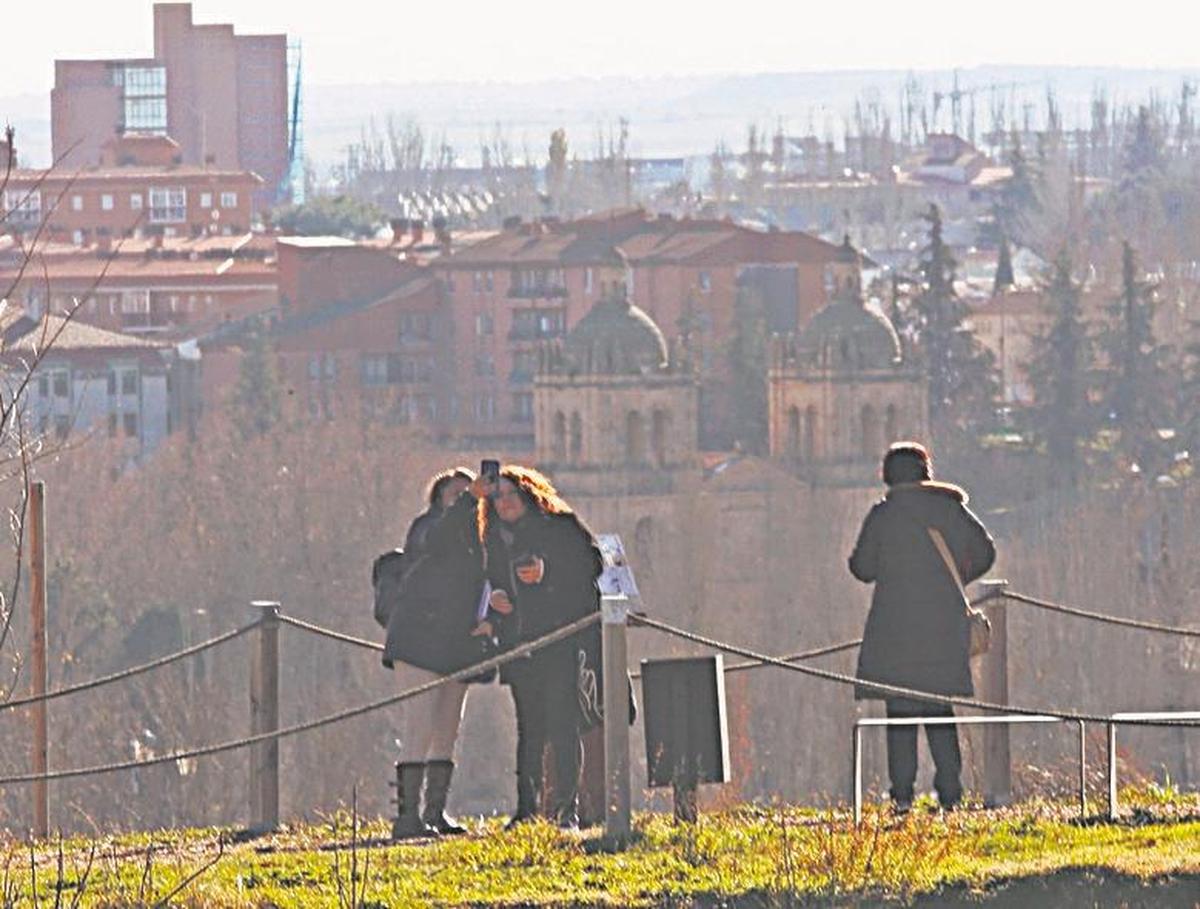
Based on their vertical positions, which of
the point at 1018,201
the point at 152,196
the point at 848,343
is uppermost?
the point at 152,196

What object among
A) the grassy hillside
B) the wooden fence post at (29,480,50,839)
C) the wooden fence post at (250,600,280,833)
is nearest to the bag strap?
the grassy hillside

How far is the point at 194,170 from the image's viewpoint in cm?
10825

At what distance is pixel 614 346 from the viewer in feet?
231

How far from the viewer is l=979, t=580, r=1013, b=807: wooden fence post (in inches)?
481

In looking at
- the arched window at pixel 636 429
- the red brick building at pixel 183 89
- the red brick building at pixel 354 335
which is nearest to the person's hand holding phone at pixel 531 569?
the arched window at pixel 636 429

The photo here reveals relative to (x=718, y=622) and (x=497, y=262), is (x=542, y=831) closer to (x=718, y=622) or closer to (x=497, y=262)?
(x=718, y=622)

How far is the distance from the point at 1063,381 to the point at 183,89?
60.5m

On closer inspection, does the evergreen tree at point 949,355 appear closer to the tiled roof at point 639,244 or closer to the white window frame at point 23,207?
the tiled roof at point 639,244

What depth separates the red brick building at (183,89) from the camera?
128 m

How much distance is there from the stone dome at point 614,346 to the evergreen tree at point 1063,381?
6.38m

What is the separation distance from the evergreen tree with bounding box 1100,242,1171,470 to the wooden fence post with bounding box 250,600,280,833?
60.1 metres

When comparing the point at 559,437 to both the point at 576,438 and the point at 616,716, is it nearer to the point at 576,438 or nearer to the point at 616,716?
the point at 576,438

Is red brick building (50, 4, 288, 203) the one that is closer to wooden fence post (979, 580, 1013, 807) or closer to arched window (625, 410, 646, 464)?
arched window (625, 410, 646, 464)

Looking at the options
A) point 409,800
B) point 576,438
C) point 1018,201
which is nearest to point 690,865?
point 409,800
